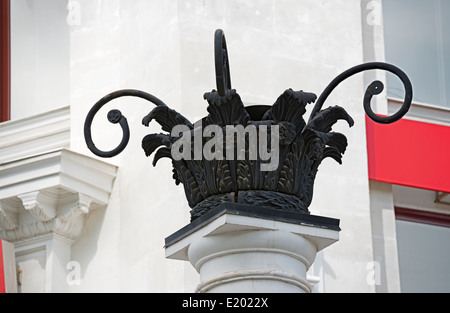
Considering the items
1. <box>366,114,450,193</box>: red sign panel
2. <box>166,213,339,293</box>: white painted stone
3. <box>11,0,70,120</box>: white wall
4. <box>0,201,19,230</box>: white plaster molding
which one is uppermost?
<box>11,0,70,120</box>: white wall

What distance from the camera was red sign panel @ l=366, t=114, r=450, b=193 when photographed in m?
14.4

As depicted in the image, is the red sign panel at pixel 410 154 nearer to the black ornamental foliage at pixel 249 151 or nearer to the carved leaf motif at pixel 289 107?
the black ornamental foliage at pixel 249 151

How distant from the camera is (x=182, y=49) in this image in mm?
13844

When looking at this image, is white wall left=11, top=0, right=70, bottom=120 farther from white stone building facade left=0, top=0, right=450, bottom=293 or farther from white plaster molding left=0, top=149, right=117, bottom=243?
white plaster molding left=0, top=149, right=117, bottom=243

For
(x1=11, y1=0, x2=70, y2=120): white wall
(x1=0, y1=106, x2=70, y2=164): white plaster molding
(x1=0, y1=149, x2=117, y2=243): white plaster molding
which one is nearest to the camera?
(x1=0, y1=149, x2=117, y2=243): white plaster molding

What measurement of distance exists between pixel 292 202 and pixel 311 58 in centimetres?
635

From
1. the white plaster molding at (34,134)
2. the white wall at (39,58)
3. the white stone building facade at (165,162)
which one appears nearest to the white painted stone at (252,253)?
the white stone building facade at (165,162)

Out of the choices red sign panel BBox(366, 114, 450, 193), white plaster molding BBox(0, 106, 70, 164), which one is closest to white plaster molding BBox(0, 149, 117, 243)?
white plaster molding BBox(0, 106, 70, 164)

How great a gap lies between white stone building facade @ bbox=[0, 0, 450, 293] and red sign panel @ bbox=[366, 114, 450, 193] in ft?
0.57

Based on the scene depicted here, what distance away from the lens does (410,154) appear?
47.6 ft

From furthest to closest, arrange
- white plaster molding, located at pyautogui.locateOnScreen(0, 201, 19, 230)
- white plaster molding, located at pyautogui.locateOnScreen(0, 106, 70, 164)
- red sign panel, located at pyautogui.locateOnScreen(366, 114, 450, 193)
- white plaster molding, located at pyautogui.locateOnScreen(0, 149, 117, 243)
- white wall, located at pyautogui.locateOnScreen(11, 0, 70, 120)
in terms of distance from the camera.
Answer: white wall, located at pyautogui.locateOnScreen(11, 0, 70, 120), white plaster molding, located at pyautogui.locateOnScreen(0, 106, 70, 164), white plaster molding, located at pyautogui.locateOnScreen(0, 201, 19, 230), red sign panel, located at pyautogui.locateOnScreen(366, 114, 450, 193), white plaster molding, located at pyautogui.locateOnScreen(0, 149, 117, 243)

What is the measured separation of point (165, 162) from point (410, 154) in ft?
8.65
